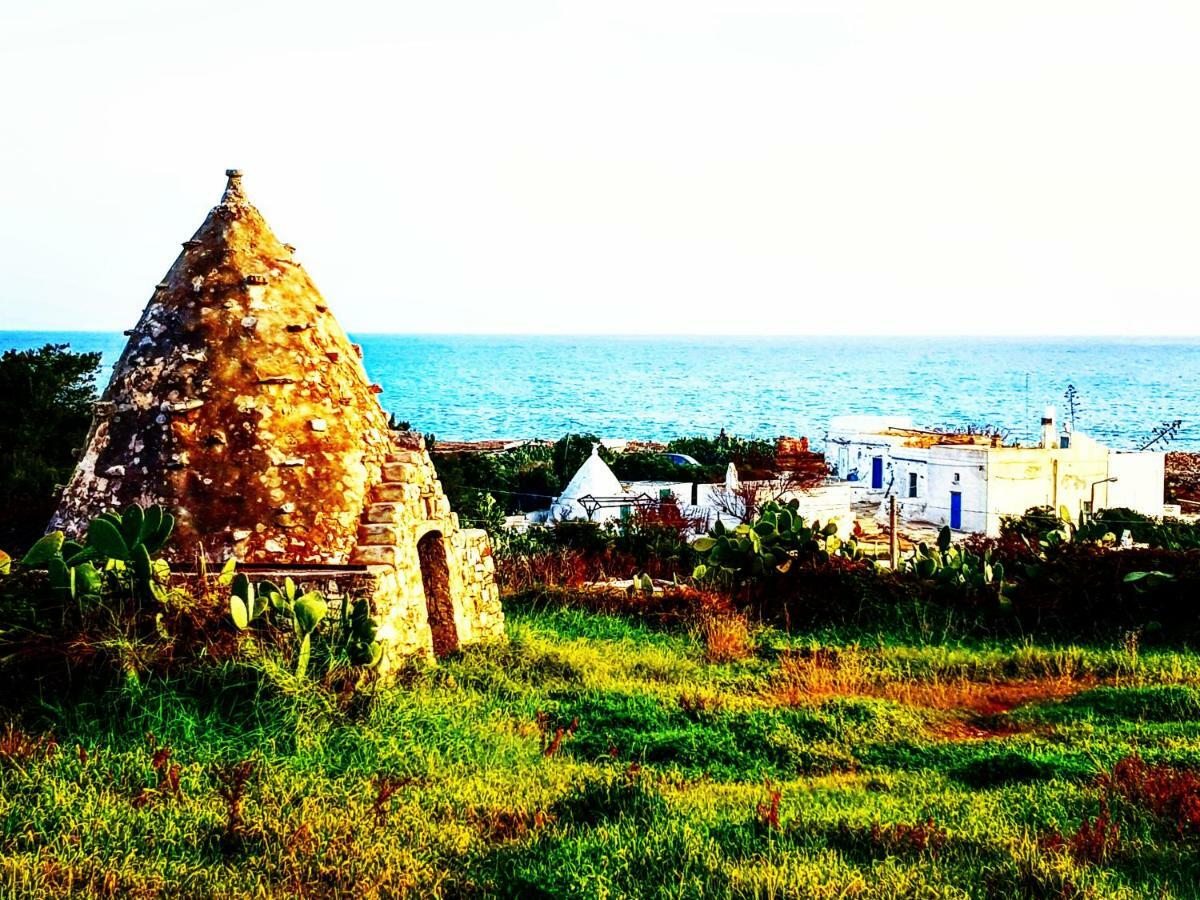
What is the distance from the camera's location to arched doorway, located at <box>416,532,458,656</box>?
11148 mm

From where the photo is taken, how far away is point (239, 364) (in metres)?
9.80

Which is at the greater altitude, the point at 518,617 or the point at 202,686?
the point at 202,686

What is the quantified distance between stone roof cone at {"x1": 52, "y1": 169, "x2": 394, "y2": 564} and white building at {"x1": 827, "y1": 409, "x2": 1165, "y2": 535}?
24710mm

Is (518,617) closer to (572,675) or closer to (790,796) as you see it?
(572,675)

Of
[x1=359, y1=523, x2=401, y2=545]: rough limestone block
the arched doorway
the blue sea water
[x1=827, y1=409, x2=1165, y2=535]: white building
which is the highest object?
[x1=359, y1=523, x2=401, y2=545]: rough limestone block

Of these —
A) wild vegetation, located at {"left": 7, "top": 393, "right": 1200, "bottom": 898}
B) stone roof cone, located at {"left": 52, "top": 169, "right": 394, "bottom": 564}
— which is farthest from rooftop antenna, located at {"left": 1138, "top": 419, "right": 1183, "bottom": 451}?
stone roof cone, located at {"left": 52, "top": 169, "right": 394, "bottom": 564}

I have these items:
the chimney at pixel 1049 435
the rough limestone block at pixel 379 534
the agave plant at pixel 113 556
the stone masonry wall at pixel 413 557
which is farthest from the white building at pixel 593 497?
the agave plant at pixel 113 556

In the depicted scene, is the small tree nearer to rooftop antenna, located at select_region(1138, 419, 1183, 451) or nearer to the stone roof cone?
the stone roof cone

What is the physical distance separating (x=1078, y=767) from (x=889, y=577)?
6799 mm

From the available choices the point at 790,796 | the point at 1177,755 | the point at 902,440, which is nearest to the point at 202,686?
the point at 790,796

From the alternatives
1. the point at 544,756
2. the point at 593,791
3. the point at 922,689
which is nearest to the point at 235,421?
the point at 544,756

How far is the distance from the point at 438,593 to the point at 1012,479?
86.7ft

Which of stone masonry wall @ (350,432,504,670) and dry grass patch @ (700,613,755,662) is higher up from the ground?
stone masonry wall @ (350,432,504,670)

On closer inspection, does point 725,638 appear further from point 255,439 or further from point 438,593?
point 255,439
